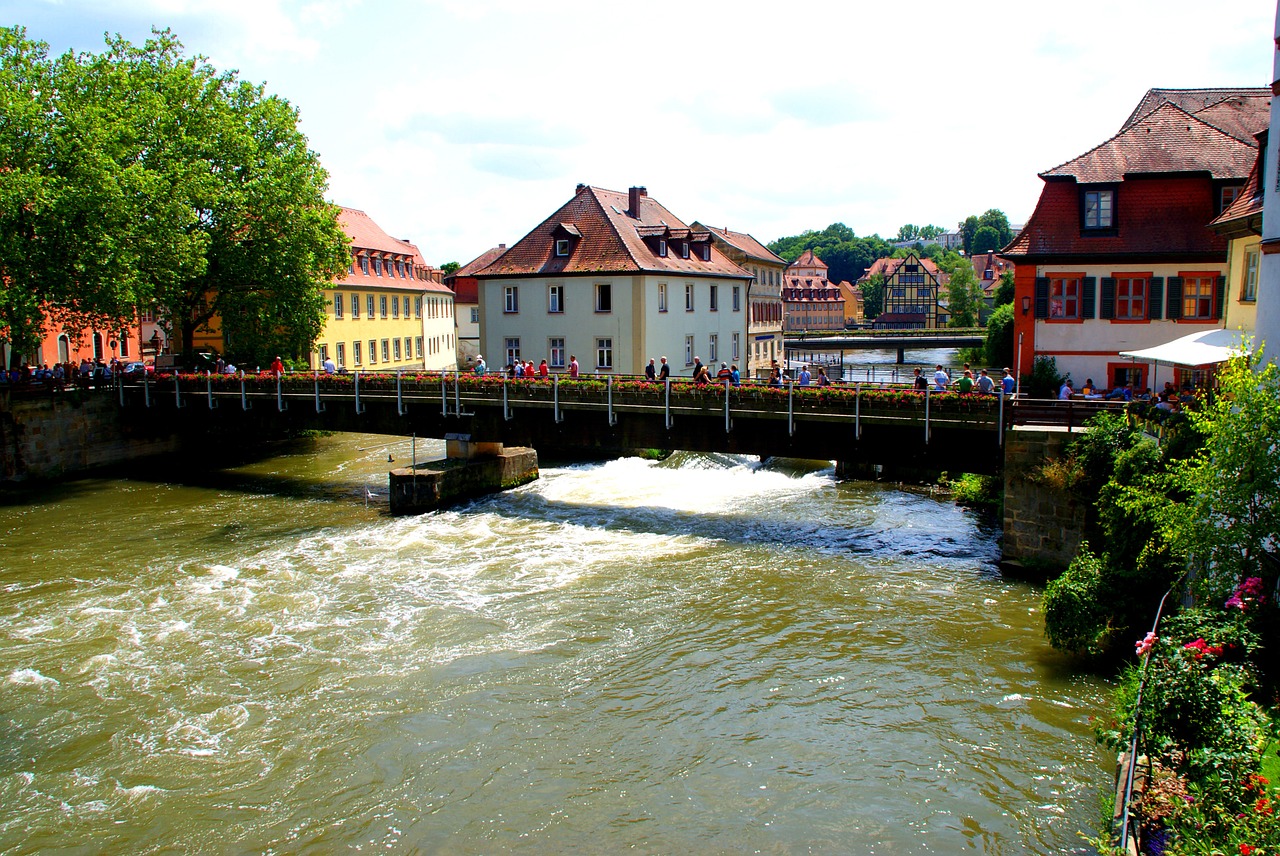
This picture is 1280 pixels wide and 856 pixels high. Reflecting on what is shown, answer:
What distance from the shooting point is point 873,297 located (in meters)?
148

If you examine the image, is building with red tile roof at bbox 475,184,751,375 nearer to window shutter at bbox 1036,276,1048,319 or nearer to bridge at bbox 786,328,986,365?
window shutter at bbox 1036,276,1048,319

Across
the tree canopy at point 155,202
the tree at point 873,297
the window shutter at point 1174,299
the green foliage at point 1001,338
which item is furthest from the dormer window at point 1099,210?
the tree at point 873,297

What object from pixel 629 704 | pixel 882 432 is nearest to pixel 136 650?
pixel 629 704

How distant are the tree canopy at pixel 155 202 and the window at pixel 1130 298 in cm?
2820

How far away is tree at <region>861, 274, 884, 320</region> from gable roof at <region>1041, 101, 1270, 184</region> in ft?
387

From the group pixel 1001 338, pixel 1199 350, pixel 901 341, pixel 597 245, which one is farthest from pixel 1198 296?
pixel 901 341

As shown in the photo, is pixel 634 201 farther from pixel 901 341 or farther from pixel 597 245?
pixel 901 341

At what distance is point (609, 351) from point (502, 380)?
12.6 m

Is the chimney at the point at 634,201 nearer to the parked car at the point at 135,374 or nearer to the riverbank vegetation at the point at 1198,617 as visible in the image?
the parked car at the point at 135,374

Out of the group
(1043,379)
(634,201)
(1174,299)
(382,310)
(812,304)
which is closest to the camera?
(1174,299)

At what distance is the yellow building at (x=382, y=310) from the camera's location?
52906 millimetres

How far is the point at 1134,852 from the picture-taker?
26.1 ft

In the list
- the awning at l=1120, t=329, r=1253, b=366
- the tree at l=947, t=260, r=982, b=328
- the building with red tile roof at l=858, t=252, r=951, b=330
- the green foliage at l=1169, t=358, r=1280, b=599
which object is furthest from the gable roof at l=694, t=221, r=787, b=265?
the building with red tile roof at l=858, t=252, r=951, b=330

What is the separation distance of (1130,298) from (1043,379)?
3313 millimetres
